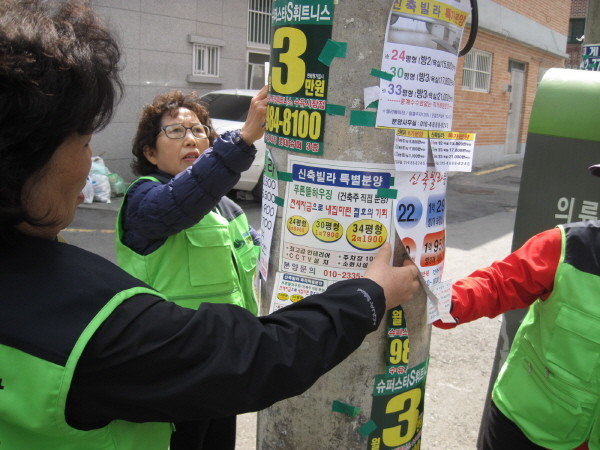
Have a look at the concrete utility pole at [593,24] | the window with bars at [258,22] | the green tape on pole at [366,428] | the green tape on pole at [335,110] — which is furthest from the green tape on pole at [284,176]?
the window with bars at [258,22]

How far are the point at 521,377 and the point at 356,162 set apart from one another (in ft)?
3.29

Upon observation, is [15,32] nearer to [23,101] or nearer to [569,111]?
[23,101]

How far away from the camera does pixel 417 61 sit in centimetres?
162

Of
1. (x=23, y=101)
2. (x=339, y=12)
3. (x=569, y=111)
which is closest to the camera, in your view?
(x=23, y=101)

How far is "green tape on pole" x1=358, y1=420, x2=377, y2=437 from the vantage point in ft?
5.98

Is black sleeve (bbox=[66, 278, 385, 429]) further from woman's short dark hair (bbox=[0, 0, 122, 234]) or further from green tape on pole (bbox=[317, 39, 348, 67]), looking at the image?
green tape on pole (bbox=[317, 39, 348, 67])

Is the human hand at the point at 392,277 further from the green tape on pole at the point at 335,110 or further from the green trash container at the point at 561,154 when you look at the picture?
the green trash container at the point at 561,154

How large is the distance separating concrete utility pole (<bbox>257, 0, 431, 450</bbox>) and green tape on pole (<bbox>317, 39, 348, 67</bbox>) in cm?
1

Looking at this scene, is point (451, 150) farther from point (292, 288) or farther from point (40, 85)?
point (40, 85)

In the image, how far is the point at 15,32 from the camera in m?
1.10

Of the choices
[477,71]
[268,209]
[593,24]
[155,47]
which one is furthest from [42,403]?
[477,71]

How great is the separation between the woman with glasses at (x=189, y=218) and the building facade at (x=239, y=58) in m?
4.31

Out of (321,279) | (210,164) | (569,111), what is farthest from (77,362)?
(569,111)

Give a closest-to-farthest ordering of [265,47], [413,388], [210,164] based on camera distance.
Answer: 1. [413,388]
2. [210,164]
3. [265,47]
